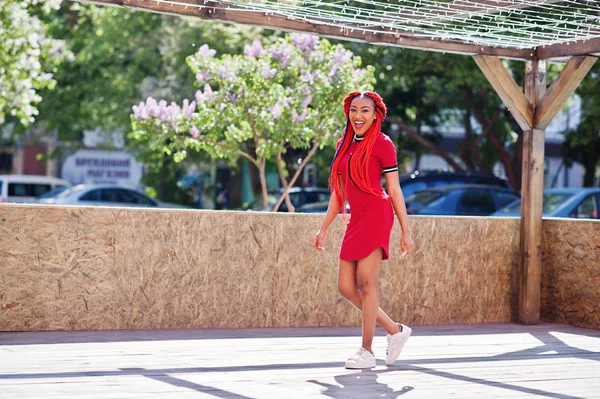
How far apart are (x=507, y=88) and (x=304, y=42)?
249 inches

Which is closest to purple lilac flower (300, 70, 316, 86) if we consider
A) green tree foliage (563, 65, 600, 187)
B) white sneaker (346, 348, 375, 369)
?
green tree foliage (563, 65, 600, 187)

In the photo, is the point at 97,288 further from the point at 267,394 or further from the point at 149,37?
the point at 149,37

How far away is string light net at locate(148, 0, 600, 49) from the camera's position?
9461 mm

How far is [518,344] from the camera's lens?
9.70 metres

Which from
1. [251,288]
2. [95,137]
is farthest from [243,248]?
[95,137]

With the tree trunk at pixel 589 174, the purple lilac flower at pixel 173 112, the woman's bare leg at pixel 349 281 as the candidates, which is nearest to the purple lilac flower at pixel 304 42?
the purple lilac flower at pixel 173 112

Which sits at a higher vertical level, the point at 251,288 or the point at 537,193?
the point at 537,193

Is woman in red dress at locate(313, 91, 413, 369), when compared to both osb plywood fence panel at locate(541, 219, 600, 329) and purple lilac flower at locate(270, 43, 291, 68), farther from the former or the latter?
purple lilac flower at locate(270, 43, 291, 68)

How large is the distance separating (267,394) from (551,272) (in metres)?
5.96

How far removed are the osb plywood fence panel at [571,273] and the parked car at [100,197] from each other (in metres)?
17.5

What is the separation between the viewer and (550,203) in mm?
17953

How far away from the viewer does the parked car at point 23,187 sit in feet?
106

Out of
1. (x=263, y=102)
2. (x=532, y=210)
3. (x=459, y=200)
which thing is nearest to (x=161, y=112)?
(x=263, y=102)

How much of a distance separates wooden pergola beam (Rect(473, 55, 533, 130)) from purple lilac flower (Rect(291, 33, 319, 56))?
6.07m
